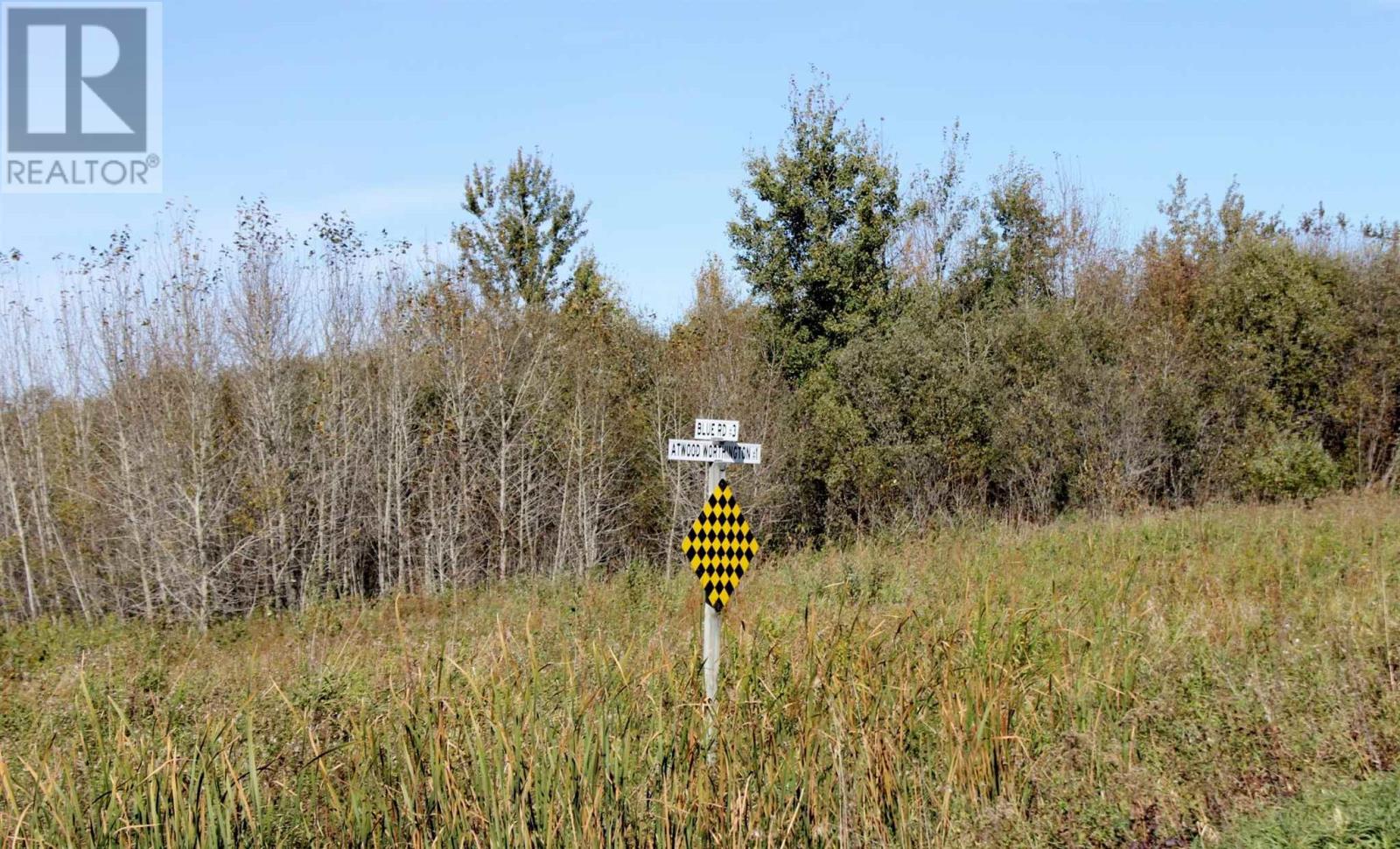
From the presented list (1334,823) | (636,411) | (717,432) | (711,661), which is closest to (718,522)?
(717,432)

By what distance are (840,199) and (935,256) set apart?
28.6 feet

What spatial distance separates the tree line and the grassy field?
797 centimetres

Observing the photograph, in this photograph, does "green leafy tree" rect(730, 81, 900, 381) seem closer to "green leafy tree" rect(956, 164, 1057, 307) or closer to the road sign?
"green leafy tree" rect(956, 164, 1057, 307)

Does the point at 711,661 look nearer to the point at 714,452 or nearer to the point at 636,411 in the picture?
the point at 714,452

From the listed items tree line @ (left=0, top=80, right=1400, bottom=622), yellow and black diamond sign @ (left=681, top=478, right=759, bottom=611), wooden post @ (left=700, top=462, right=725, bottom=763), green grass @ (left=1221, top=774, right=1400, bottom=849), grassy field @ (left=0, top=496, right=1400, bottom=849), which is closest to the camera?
green grass @ (left=1221, top=774, right=1400, bottom=849)

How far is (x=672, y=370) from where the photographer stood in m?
20.7

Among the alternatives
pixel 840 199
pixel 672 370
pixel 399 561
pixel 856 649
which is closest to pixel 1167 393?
pixel 840 199

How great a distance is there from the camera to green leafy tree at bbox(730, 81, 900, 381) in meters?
Answer: 23.1

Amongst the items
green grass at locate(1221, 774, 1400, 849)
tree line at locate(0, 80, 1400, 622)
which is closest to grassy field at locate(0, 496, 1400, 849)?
green grass at locate(1221, 774, 1400, 849)

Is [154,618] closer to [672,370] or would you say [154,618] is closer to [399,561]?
[399,561]

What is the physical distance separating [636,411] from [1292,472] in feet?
39.3

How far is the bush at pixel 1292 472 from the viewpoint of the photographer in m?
19.3

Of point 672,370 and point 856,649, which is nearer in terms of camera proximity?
point 856,649

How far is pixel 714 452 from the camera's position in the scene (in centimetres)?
734
